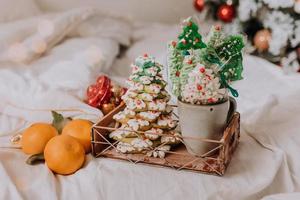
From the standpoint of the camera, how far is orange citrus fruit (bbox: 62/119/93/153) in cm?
96

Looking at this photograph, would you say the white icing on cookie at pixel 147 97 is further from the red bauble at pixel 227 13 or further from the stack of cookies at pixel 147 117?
the red bauble at pixel 227 13

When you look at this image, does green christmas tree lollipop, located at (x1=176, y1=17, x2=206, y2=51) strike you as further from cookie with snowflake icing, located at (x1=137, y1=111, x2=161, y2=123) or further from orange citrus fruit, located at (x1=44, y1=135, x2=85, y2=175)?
orange citrus fruit, located at (x1=44, y1=135, x2=85, y2=175)

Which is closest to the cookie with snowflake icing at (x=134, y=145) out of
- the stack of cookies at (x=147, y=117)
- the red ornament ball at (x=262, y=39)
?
the stack of cookies at (x=147, y=117)

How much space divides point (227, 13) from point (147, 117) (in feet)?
3.57

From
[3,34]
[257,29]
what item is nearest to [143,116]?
[3,34]

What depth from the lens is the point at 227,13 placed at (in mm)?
1861

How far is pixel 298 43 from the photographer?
1665 mm

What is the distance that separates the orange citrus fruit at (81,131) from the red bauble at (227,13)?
1.08m

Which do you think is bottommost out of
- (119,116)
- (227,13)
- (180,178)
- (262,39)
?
(180,178)

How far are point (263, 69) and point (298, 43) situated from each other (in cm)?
24

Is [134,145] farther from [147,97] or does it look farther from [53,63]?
[53,63]

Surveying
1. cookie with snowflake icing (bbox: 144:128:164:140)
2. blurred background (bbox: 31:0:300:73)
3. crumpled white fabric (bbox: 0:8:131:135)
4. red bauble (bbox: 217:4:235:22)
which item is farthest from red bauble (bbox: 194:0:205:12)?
cookie with snowflake icing (bbox: 144:128:164:140)

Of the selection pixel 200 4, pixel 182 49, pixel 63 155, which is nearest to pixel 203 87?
pixel 182 49

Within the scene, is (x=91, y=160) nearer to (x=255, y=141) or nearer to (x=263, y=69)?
(x=255, y=141)
